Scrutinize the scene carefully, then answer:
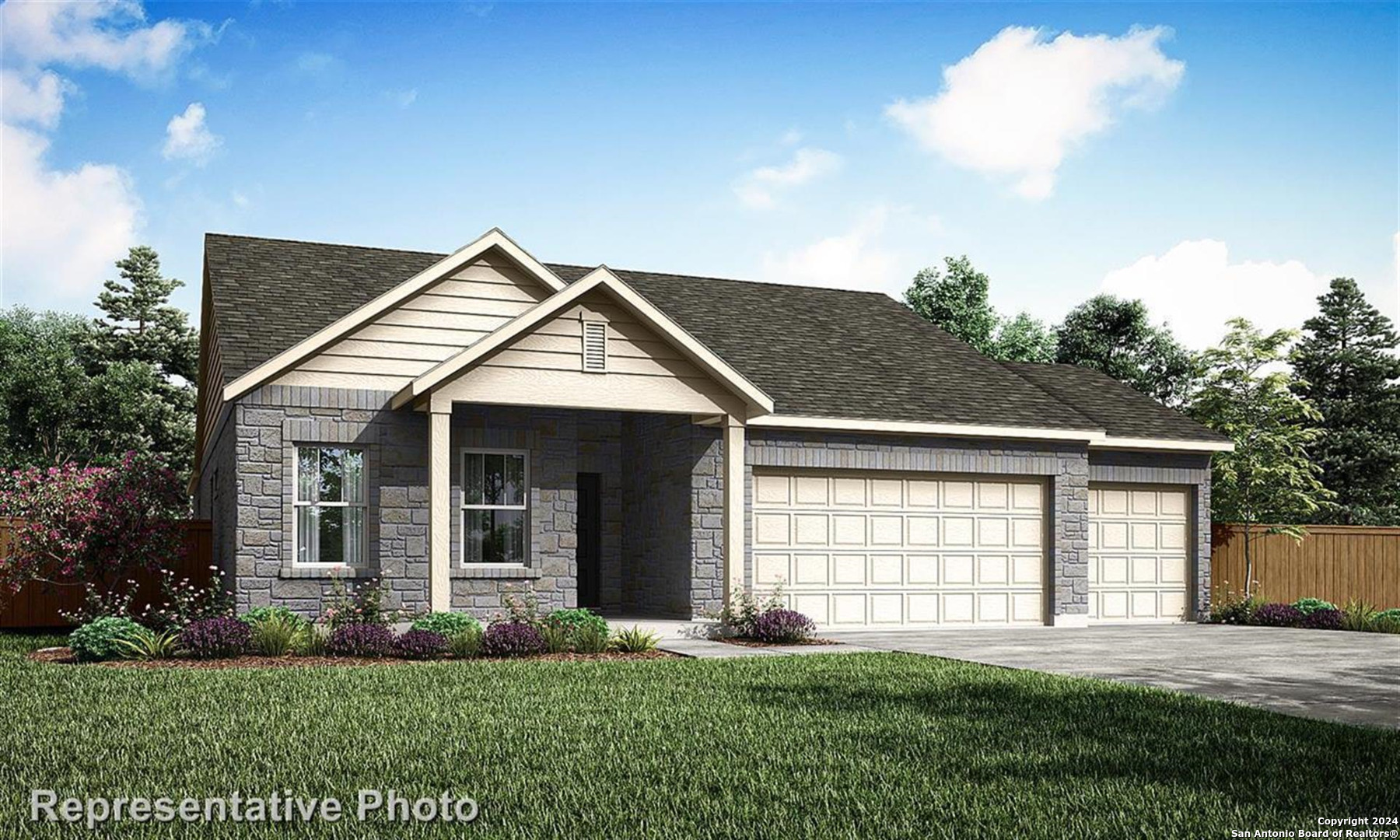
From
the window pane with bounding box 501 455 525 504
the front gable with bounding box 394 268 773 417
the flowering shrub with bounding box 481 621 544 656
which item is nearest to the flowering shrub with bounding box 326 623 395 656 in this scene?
the flowering shrub with bounding box 481 621 544 656

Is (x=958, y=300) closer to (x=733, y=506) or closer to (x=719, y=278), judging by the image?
(x=719, y=278)

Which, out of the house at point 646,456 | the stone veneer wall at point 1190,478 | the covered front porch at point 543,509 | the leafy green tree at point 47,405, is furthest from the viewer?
the leafy green tree at point 47,405

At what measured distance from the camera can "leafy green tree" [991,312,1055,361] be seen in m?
43.9

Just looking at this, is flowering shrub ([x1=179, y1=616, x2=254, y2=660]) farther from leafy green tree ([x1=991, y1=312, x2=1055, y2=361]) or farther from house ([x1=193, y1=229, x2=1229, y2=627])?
leafy green tree ([x1=991, y1=312, x2=1055, y2=361])

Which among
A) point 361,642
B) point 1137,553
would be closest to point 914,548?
point 1137,553

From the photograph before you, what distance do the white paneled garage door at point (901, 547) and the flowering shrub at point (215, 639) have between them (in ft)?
25.0

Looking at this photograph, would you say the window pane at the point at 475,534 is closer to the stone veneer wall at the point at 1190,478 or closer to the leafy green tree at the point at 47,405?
the stone veneer wall at the point at 1190,478

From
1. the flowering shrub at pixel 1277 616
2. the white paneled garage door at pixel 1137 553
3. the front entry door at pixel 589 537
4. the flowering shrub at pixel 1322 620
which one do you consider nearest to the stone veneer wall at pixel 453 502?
the front entry door at pixel 589 537

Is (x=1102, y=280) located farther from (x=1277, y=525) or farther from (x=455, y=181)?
(x=455, y=181)

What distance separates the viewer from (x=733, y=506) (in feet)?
59.6

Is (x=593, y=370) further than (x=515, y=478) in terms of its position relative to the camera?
No

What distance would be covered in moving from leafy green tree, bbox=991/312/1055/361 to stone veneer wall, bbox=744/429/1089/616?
66.8 ft

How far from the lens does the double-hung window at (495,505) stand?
18.1 meters

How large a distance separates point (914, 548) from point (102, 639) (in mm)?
11763
